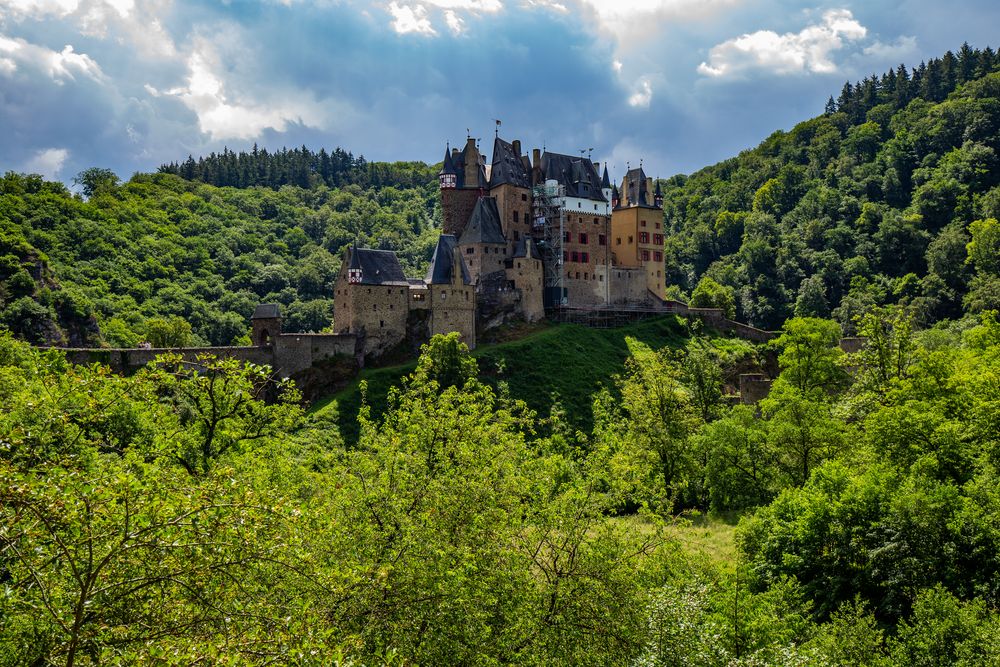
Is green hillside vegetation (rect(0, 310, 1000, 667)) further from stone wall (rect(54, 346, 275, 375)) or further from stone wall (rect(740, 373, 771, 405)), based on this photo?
stone wall (rect(740, 373, 771, 405))

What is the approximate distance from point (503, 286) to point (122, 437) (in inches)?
1667

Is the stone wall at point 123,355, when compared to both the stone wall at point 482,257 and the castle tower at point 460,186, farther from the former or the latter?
the castle tower at point 460,186

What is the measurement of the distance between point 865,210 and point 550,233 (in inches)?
2754

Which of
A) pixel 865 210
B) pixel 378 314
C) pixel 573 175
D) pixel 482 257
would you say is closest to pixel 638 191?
pixel 573 175

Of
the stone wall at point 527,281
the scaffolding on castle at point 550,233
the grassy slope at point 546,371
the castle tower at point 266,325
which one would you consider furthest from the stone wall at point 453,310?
the castle tower at point 266,325

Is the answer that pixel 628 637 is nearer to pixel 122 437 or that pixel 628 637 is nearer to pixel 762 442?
pixel 762 442

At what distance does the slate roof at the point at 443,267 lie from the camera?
2746 inches

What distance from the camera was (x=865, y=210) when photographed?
407 feet

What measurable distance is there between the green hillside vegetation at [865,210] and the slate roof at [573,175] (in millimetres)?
43302

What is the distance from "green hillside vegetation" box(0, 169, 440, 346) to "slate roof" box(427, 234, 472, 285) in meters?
31.5

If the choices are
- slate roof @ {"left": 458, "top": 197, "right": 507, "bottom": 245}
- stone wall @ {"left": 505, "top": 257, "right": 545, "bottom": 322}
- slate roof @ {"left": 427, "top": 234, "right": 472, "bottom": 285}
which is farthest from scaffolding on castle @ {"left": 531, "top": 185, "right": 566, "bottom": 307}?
slate roof @ {"left": 427, "top": 234, "right": 472, "bottom": 285}

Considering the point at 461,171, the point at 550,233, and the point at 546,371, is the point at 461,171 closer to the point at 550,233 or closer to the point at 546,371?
the point at 550,233

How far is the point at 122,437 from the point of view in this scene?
38.0 meters

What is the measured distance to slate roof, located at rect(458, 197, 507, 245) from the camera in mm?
Result: 74250
